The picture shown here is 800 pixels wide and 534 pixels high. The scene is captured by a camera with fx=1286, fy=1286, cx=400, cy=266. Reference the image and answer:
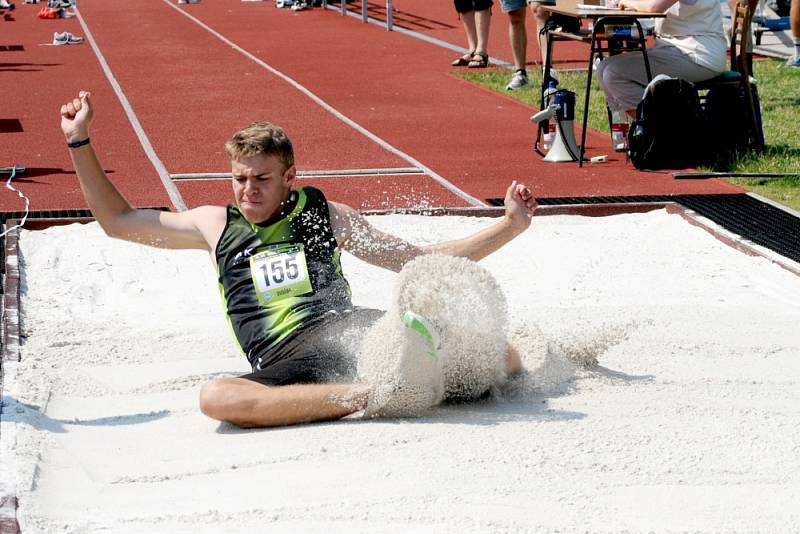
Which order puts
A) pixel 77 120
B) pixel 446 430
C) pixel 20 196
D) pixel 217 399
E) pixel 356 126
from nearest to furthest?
1. pixel 446 430
2. pixel 217 399
3. pixel 77 120
4. pixel 20 196
5. pixel 356 126

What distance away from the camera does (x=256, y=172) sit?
4.27 meters

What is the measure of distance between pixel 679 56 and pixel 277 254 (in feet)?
17.7

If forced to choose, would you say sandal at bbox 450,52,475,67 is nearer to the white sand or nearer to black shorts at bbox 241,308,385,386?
the white sand

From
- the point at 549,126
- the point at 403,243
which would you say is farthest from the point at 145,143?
the point at 403,243

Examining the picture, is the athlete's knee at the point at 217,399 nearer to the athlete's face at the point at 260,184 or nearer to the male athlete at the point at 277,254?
the male athlete at the point at 277,254

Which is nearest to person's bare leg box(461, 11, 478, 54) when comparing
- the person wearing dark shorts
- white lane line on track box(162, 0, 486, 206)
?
the person wearing dark shorts

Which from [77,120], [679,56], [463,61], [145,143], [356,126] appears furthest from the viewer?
[463,61]

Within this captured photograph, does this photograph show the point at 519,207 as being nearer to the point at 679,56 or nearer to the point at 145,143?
the point at 679,56

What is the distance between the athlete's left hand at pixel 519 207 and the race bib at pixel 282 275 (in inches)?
28.2

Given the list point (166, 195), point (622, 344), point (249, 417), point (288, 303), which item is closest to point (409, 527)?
point (249, 417)

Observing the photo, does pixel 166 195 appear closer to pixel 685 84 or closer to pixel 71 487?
pixel 685 84

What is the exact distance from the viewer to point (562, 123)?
30.1 ft

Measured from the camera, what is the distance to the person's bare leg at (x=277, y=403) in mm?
4012

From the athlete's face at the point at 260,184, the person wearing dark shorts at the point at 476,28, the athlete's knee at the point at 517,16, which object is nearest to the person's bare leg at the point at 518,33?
the athlete's knee at the point at 517,16
